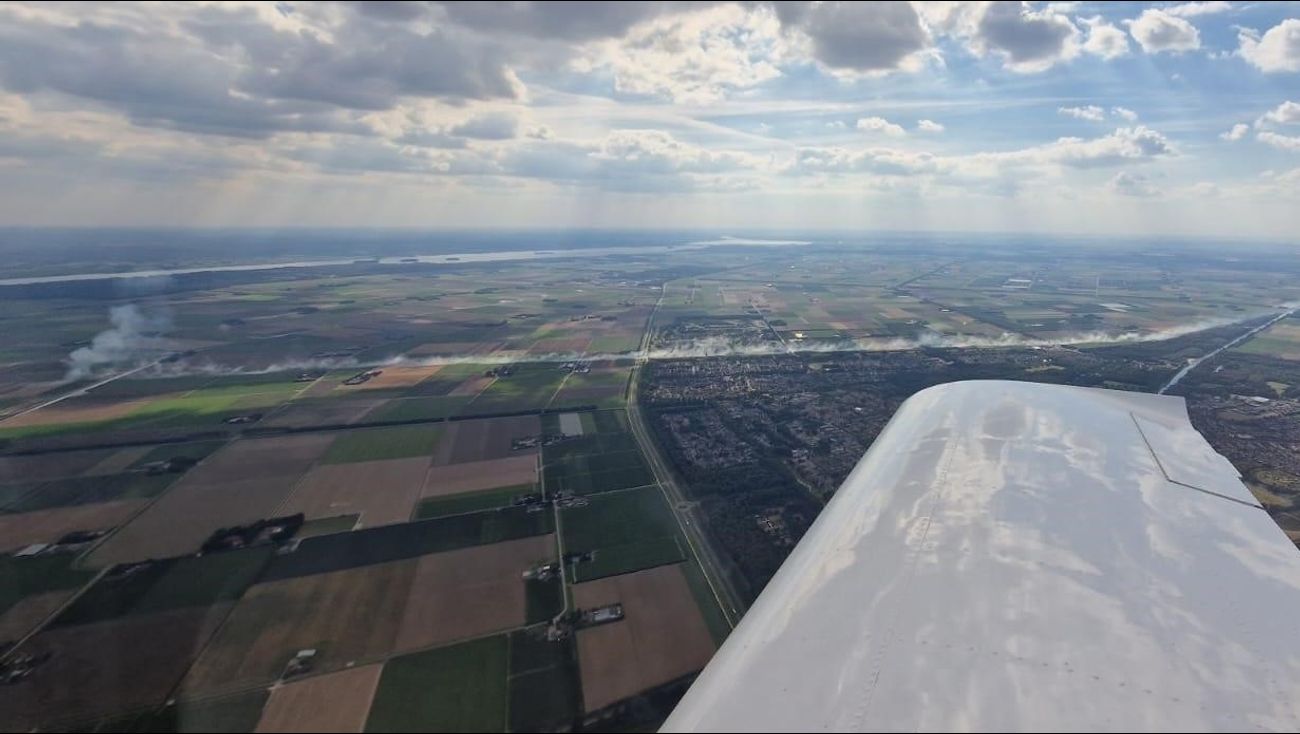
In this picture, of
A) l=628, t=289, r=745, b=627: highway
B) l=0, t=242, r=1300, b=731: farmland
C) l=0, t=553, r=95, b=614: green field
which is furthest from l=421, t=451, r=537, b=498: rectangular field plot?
l=0, t=553, r=95, b=614: green field

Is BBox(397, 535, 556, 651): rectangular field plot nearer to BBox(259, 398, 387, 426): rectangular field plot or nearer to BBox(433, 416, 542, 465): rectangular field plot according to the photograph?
BBox(433, 416, 542, 465): rectangular field plot

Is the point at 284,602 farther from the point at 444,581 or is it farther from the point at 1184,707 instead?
the point at 1184,707

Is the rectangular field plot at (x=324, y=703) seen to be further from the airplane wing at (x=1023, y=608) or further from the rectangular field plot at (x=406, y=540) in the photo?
the airplane wing at (x=1023, y=608)

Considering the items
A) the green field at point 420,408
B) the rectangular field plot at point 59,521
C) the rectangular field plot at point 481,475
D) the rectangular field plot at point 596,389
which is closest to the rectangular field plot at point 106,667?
the rectangular field plot at point 59,521

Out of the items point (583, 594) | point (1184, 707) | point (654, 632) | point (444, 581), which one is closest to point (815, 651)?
point (1184, 707)

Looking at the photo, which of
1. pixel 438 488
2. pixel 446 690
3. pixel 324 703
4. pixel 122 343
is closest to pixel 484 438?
pixel 438 488
